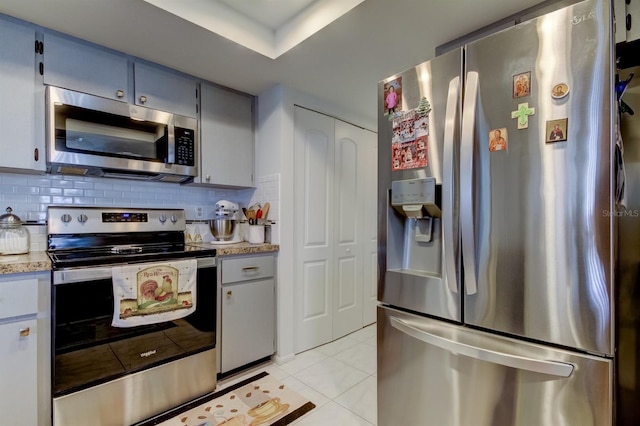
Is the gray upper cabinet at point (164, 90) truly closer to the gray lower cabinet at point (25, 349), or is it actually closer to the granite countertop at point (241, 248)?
the granite countertop at point (241, 248)

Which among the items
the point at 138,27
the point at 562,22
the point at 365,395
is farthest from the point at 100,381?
the point at 562,22

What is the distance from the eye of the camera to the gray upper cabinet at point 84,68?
1.75 m

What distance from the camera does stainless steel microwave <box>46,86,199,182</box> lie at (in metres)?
1.76

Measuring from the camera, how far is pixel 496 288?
104 cm

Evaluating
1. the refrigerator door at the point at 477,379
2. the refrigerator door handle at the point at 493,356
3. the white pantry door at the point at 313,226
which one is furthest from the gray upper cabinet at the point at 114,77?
the refrigerator door handle at the point at 493,356

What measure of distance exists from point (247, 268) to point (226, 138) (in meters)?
1.06

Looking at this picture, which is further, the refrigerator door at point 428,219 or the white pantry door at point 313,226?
the white pantry door at point 313,226

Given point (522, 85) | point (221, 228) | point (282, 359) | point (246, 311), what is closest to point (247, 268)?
point (246, 311)

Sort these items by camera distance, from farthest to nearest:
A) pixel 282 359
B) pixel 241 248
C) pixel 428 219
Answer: pixel 282 359, pixel 241 248, pixel 428 219

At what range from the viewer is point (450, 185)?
1.13 meters

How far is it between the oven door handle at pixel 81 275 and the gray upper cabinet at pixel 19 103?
0.68 meters

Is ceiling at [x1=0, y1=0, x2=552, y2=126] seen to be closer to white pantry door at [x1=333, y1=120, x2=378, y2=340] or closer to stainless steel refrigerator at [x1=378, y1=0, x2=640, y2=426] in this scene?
stainless steel refrigerator at [x1=378, y1=0, x2=640, y2=426]

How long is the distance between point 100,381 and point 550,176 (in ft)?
7.25

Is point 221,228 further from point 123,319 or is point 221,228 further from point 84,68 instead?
point 84,68
